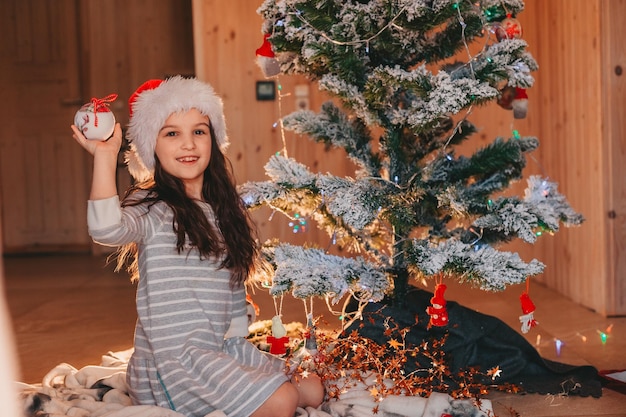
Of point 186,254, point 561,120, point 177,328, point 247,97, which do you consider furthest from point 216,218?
point 247,97

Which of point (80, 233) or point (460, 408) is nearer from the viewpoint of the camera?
point (460, 408)

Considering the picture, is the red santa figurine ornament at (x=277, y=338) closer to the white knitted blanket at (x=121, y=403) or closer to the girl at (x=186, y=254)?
the girl at (x=186, y=254)

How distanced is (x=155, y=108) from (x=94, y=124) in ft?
0.68

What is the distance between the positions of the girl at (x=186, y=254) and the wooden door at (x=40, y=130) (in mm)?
4243

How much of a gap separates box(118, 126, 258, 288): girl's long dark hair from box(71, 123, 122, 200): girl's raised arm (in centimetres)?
17

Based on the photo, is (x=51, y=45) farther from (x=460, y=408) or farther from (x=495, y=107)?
(x=460, y=408)

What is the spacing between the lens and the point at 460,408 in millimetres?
1888

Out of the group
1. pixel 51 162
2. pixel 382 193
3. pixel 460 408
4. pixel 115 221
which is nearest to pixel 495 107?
pixel 382 193

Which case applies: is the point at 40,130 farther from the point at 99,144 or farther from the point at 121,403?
the point at 99,144

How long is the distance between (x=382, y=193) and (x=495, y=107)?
8.01ft

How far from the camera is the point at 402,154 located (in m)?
2.34

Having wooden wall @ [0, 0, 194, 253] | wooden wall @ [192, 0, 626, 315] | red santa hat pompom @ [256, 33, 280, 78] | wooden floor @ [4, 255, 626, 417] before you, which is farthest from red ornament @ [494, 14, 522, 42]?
wooden wall @ [0, 0, 194, 253]

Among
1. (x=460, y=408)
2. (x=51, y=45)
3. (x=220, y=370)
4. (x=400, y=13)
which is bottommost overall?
(x=460, y=408)

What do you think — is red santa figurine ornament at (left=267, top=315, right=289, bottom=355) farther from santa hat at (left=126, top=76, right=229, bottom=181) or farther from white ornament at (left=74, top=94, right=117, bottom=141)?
white ornament at (left=74, top=94, right=117, bottom=141)
